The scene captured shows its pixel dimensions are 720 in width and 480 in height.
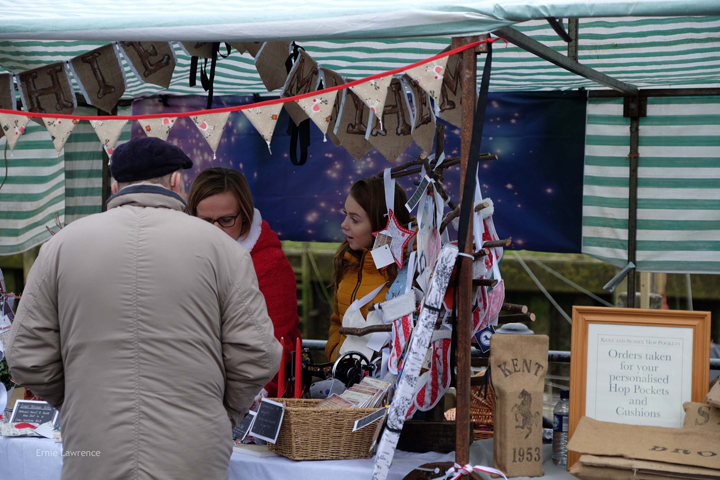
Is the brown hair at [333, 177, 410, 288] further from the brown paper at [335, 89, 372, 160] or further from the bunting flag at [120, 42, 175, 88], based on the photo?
the bunting flag at [120, 42, 175, 88]

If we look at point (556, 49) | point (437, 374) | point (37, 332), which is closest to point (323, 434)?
point (437, 374)

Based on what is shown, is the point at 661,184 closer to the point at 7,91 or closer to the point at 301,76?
the point at 301,76

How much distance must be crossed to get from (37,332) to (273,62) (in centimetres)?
151

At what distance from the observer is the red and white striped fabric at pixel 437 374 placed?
222cm

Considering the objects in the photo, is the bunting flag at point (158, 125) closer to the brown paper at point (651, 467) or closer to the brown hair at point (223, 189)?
the brown hair at point (223, 189)

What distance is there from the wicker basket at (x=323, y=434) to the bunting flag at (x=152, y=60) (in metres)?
1.42

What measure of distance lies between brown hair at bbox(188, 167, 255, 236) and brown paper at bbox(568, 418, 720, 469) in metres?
1.72

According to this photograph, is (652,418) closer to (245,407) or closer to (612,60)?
(245,407)

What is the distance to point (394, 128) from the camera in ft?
8.79

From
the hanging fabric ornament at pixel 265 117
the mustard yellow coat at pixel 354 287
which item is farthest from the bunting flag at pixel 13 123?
the mustard yellow coat at pixel 354 287

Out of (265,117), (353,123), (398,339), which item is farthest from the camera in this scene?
(353,123)

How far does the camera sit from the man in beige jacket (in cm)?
165

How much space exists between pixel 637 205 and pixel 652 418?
1.87m

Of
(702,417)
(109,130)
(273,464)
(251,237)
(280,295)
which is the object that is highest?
(109,130)
